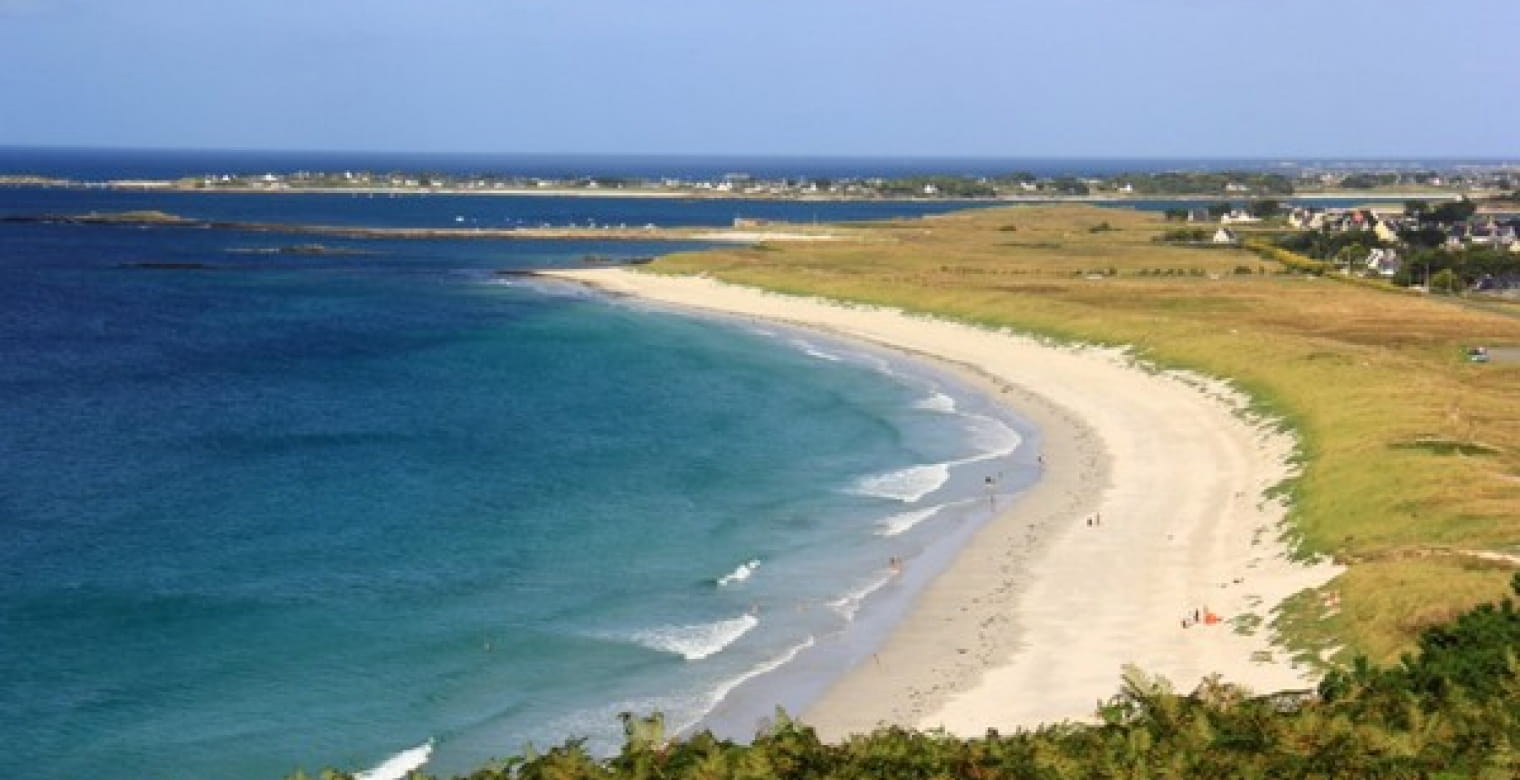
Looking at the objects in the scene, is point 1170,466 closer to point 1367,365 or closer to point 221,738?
point 1367,365

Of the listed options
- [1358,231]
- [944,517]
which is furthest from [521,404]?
[1358,231]

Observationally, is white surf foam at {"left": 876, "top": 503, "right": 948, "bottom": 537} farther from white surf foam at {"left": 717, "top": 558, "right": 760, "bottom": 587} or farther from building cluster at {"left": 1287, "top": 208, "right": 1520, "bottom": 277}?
building cluster at {"left": 1287, "top": 208, "right": 1520, "bottom": 277}

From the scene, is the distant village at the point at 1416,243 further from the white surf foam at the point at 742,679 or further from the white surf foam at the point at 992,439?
the white surf foam at the point at 742,679

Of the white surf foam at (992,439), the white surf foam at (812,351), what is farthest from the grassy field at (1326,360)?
the white surf foam at (812,351)

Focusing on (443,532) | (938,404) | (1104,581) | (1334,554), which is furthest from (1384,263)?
(443,532)

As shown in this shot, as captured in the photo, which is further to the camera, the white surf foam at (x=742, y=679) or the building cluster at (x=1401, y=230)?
the building cluster at (x=1401, y=230)

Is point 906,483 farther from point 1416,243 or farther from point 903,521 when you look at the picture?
point 1416,243
